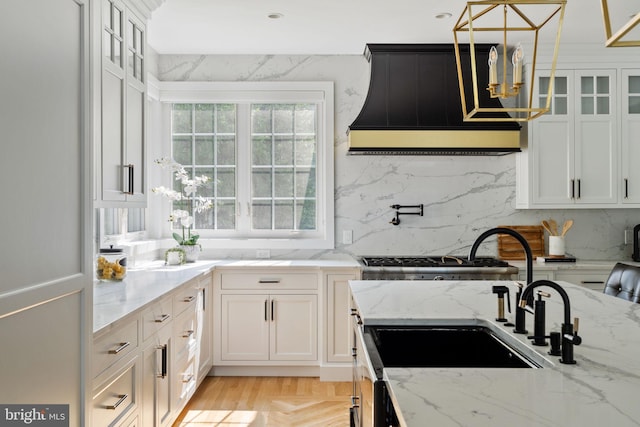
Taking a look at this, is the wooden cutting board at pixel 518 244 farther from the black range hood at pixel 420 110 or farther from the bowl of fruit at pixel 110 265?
the bowl of fruit at pixel 110 265

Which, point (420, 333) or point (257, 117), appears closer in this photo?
point (420, 333)

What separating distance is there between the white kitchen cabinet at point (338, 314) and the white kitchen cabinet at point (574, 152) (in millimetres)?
1667

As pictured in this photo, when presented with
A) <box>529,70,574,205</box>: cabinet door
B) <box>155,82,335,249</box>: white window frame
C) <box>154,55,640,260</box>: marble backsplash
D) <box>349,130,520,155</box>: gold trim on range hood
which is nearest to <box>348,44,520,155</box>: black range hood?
<box>349,130,520,155</box>: gold trim on range hood

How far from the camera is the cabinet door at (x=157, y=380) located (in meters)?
2.35

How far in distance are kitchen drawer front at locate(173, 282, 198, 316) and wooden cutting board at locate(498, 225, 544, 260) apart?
259 centimetres

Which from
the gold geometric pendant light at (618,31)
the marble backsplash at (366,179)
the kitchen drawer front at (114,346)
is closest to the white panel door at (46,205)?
the kitchen drawer front at (114,346)

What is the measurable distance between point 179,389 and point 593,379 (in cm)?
241

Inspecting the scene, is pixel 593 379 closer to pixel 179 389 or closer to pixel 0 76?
pixel 0 76

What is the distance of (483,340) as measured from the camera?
1.72m

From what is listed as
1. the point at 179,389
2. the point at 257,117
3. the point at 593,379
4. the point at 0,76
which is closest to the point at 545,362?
the point at 593,379

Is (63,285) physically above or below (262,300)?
above

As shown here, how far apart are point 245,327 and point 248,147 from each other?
5.14ft

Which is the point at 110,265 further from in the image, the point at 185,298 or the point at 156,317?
the point at 156,317

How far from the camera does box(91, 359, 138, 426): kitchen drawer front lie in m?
1.82
